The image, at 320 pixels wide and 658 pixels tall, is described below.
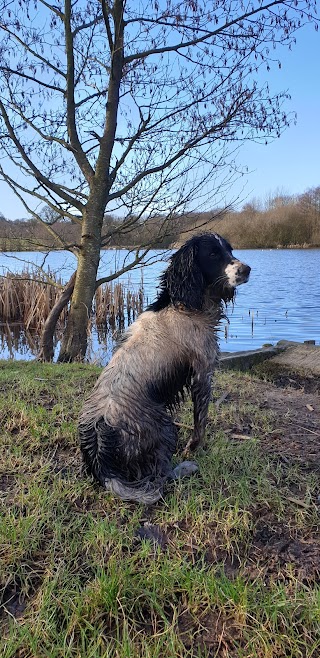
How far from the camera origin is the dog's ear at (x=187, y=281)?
3148 mm

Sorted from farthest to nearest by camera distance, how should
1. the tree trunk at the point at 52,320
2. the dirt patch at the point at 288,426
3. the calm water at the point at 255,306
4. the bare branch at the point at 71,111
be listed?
the calm water at the point at 255,306 → the tree trunk at the point at 52,320 → the bare branch at the point at 71,111 → the dirt patch at the point at 288,426

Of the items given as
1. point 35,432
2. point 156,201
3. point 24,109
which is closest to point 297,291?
point 156,201

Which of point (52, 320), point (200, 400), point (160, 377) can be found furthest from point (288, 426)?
point (52, 320)

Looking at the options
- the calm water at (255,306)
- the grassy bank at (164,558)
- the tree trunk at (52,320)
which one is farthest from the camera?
the calm water at (255,306)

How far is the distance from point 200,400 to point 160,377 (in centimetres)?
36

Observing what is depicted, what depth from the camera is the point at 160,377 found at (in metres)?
2.98

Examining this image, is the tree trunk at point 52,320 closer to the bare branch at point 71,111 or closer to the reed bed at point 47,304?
the bare branch at point 71,111

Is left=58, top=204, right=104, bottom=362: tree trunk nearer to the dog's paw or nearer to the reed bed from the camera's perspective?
the reed bed

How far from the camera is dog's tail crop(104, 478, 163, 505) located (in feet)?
9.16

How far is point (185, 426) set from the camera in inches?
152

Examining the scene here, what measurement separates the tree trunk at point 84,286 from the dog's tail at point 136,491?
5.47m

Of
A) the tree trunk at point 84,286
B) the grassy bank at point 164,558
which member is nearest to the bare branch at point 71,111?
the tree trunk at point 84,286

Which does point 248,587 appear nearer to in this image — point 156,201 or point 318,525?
point 318,525

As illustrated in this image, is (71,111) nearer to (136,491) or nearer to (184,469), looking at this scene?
(184,469)
